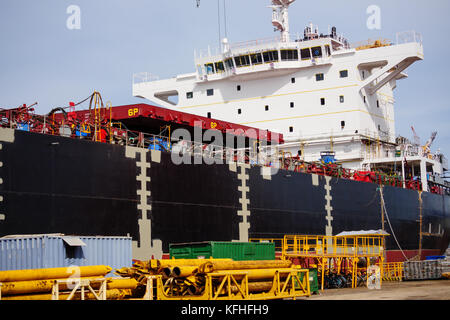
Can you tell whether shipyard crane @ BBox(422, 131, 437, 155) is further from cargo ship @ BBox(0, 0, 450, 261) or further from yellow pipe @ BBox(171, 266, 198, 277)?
yellow pipe @ BBox(171, 266, 198, 277)

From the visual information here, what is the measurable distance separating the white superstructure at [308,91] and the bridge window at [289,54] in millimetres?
61

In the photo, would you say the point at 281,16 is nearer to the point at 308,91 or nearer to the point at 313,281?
the point at 308,91

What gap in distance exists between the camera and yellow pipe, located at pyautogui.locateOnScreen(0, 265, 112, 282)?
11.9m

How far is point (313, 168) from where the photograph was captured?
2992 cm

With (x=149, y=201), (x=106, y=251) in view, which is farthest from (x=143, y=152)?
(x=106, y=251)

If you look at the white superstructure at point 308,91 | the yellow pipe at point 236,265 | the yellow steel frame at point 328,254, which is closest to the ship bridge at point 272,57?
the white superstructure at point 308,91

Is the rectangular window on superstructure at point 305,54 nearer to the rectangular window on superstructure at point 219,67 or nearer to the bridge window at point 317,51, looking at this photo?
the bridge window at point 317,51

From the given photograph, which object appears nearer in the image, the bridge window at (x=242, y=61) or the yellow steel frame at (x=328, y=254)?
the yellow steel frame at (x=328, y=254)

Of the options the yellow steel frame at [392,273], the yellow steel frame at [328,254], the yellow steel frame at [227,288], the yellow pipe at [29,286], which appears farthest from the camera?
the yellow steel frame at [392,273]

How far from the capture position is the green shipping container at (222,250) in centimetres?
1666
